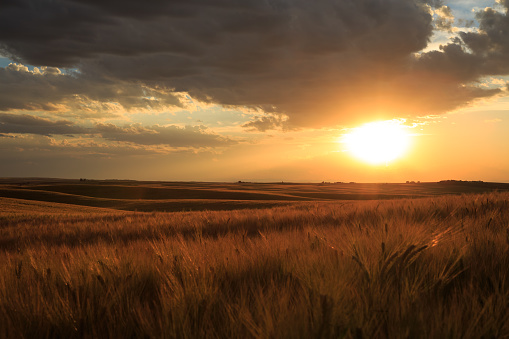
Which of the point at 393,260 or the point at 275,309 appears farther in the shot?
the point at 393,260

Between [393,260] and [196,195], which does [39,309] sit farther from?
[196,195]

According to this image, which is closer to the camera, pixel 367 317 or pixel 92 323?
pixel 367 317

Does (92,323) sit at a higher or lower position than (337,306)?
lower

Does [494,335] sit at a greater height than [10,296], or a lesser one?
greater

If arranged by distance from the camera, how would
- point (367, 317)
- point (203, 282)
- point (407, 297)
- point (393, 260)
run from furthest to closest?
1. point (393, 260)
2. point (203, 282)
3. point (407, 297)
4. point (367, 317)

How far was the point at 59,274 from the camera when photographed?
2.43 m

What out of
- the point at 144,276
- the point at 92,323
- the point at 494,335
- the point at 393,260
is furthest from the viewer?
the point at 144,276

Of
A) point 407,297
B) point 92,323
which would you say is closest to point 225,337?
point 92,323

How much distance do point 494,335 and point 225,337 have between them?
3.24ft

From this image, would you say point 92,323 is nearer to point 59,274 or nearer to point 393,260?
point 59,274

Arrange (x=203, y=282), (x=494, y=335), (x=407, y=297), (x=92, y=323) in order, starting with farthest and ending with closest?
(x=203, y=282)
(x=92, y=323)
(x=407, y=297)
(x=494, y=335)

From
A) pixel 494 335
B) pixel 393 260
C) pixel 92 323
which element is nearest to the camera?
pixel 494 335

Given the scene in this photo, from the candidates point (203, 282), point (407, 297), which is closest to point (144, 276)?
point (203, 282)

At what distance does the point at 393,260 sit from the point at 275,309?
886 mm
